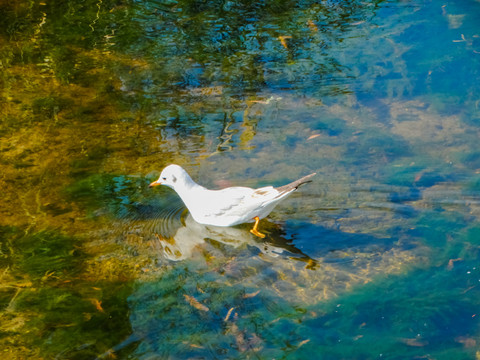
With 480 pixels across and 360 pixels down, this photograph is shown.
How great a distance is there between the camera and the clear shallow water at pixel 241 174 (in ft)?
15.9

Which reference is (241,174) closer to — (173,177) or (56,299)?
(173,177)

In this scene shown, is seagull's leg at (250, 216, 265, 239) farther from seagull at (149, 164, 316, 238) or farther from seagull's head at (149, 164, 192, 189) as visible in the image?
seagull's head at (149, 164, 192, 189)

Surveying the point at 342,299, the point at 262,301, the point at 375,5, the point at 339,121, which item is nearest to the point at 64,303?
the point at 262,301

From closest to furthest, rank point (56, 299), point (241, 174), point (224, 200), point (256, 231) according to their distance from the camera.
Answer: point (56, 299) < point (224, 200) < point (256, 231) < point (241, 174)

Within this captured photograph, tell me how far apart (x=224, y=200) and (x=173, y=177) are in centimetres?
65

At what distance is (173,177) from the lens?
6098mm

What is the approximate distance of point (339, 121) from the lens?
749cm

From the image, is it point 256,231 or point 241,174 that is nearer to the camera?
point 256,231

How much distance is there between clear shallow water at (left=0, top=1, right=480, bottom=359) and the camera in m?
4.86

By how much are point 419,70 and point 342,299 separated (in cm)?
455

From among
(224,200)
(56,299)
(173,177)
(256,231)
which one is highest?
(173,177)

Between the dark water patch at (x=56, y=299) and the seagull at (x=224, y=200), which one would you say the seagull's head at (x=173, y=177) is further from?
the dark water patch at (x=56, y=299)

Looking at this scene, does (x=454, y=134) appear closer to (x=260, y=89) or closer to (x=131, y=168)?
(x=260, y=89)

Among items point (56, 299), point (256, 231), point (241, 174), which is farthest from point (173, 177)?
point (56, 299)
